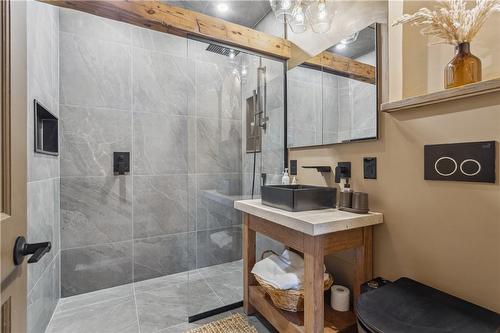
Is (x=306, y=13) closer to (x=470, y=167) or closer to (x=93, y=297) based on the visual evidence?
(x=470, y=167)

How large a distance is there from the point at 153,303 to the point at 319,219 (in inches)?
60.5

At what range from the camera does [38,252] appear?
0.69 meters

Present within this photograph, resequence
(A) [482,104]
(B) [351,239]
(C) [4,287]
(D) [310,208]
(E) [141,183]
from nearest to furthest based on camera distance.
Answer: (C) [4,287] → (A) [482,104] → (B) [351,239] → (D) [310,208] → (E) [141,183]

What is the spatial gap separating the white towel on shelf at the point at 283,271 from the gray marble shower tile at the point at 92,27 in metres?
2.23

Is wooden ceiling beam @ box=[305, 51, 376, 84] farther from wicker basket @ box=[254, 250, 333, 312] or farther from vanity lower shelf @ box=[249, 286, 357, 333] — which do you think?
vanity lower shelf @ box=[249, 286, 357, 333]

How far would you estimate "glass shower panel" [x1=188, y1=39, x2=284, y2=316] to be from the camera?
7.26ft

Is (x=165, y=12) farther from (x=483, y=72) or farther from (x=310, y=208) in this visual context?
(x=483, y=72)

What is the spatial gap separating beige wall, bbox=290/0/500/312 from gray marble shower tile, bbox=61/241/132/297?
2.04 m

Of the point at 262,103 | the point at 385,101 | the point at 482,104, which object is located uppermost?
the point at 262,103

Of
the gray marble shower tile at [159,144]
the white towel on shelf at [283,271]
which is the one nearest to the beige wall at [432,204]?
the white towel on shelf at [283,271]

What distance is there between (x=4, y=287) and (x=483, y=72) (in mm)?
1762

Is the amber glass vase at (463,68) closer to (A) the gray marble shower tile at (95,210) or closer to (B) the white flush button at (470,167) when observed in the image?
(B) the white flush button at (470,167)

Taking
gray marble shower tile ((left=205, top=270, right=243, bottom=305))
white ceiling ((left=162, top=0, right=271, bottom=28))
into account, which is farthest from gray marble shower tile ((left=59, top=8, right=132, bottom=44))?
gray marble shower tile ((left=205, top=270, right=243, bottom=305))

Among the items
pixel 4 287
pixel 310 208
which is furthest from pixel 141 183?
pixel 4 287
